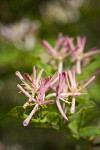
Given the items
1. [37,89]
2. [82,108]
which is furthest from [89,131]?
[37,89]

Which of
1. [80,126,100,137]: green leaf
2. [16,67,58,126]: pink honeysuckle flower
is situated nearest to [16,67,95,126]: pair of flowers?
[16,67,58,126]: pink honeysuckle flower

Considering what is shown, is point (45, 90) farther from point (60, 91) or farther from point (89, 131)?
point (89, 131)

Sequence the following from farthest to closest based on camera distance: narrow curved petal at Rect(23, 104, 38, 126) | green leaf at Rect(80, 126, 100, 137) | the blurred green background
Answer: the blurred green background
green leaf at Rect(80, 126, 100, 137)
narrow curved petal at Rect(23, 104, 38, 126)

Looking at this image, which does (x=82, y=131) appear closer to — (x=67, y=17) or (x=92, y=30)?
(x=67, y=17)

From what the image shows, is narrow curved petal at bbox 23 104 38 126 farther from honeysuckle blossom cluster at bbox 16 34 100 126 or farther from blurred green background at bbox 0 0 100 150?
blurred green background at bbox 0 0 100 150

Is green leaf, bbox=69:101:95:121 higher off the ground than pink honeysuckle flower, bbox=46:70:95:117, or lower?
lower

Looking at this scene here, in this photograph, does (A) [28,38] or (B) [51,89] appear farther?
(A) [28,38]

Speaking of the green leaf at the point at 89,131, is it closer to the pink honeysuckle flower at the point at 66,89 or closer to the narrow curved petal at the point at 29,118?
the pink honeysuckle flower at the point at 66,89
